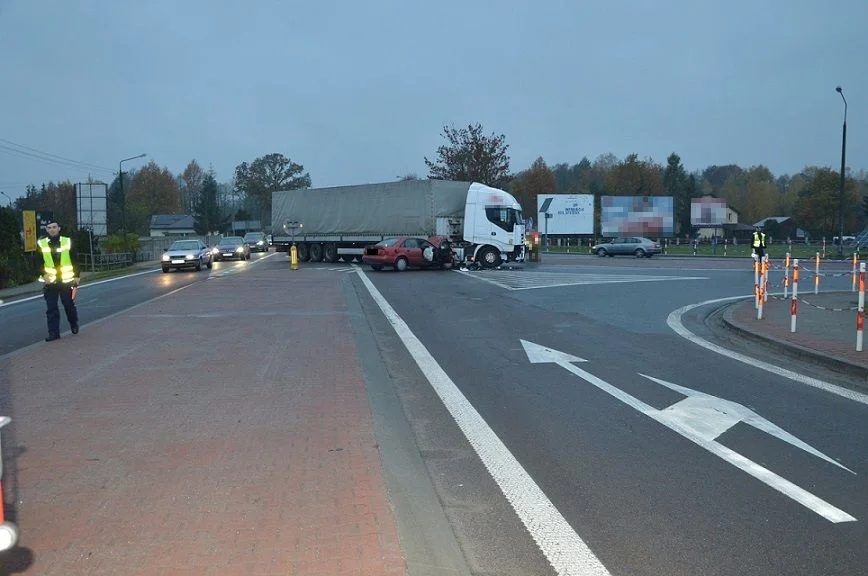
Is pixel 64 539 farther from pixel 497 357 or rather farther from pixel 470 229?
pixel 470 229

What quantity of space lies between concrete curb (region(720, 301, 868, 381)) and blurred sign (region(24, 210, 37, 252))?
32.9 m

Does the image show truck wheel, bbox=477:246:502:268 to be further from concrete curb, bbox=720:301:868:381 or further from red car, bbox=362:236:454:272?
concrete curb, bbox=720:301:868:381

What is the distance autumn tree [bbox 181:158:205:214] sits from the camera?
439 feet

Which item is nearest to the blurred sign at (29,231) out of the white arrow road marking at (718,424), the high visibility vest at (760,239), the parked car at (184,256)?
the parked car at (184,256)

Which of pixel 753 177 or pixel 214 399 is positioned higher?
pixel 753 177

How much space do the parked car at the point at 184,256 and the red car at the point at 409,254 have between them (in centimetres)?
869

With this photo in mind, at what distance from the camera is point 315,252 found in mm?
45688

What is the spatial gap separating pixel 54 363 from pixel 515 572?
325 inches

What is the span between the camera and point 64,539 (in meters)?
4.70

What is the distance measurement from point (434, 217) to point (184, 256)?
11821 mm

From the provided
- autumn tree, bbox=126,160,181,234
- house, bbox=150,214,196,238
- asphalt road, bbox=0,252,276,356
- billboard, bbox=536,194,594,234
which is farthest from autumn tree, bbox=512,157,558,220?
asphalt road, bbox=0,252,276,356

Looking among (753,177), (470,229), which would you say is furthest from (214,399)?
(753,177)

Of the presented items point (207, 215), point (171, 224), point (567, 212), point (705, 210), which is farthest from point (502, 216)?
point (171, 224)

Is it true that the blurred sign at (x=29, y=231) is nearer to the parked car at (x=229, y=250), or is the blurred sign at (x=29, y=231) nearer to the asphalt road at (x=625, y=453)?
the parked car at (x=229, y=250)
